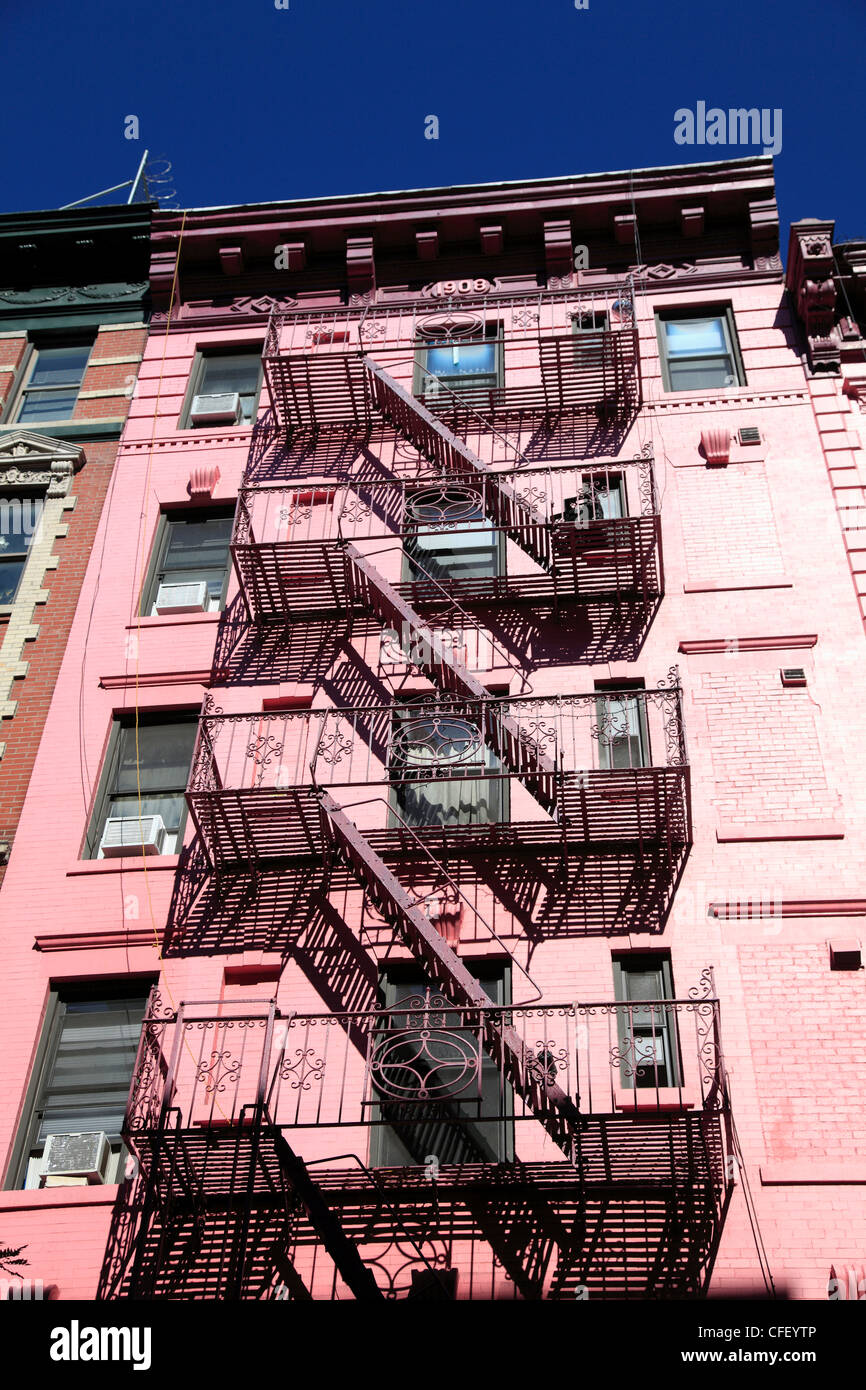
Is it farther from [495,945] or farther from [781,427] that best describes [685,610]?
[495,945]

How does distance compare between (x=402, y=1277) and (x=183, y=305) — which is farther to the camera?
(x=183, y=305)

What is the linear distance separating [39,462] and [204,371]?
3.05m

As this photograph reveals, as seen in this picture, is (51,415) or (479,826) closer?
(479,826)

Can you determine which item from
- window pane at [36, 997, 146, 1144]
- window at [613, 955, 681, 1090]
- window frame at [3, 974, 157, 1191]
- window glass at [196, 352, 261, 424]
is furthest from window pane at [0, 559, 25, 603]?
window at [613, 955, 681, 1090]

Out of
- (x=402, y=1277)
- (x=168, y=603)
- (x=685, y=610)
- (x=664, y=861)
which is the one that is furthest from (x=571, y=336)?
(x=402, y=1277)

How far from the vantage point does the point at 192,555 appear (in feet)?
60.4

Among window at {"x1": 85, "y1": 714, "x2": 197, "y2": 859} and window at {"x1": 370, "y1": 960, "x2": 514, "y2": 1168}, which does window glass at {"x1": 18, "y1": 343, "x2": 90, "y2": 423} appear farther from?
window at {"x1": 370, "y1": 960, "x2": 514, "y2": 1168}

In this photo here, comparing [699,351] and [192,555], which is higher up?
[699,351]

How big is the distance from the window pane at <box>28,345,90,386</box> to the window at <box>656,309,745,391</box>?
8.47 meters

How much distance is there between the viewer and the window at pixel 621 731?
15.1 m

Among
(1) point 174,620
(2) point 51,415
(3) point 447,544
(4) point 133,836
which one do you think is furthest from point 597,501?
(2) point 51,415

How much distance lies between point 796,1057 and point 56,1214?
21.2 ft

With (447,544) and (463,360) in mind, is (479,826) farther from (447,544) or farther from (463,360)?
(463,360)
